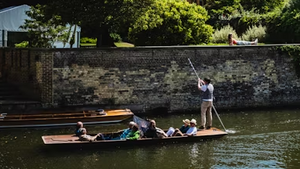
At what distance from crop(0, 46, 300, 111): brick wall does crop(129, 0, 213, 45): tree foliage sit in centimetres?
256

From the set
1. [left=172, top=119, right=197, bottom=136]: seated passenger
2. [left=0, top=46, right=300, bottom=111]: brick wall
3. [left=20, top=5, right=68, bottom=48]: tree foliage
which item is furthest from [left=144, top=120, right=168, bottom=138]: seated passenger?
[left=20, top=5, right=68, bottom=48]: tree foliage

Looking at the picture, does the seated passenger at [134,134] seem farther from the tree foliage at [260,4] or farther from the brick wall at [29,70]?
the tree foliage at [260,4]

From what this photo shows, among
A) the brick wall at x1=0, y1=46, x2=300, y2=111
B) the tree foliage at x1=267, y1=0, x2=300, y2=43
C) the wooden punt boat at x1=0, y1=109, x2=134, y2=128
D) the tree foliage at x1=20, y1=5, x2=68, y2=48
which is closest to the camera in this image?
the wooden punt boat at x1=0, y1=109, x2=134, y2=128

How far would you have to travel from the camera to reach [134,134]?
12.8 m

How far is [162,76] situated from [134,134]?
5.54 m

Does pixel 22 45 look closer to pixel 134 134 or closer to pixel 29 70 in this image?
pixel 29 70

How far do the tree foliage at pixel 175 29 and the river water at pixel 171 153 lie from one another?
6.62 metres

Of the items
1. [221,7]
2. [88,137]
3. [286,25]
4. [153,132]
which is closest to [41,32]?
[88,137]

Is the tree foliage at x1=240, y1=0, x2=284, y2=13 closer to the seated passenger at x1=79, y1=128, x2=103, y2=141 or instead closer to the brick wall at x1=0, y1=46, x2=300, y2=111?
the brick wall at x1=0, y1=46, x2=300, y2=111

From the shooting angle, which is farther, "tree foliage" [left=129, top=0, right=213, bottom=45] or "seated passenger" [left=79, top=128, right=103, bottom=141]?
"tree foliage" [left=129, top=0, right=213, bottom=45]

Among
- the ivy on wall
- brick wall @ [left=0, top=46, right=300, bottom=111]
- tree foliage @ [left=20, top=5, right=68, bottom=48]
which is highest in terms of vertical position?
tree foliage @ [left=20, top=5, right=68, bottom=48]

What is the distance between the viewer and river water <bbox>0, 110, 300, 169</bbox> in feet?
36.3

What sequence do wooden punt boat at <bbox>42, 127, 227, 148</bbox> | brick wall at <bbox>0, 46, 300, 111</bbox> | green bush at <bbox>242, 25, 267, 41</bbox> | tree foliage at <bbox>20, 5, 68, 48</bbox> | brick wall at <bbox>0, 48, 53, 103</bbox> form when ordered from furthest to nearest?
green bush at <bbox>242, 25, 267, 41</bbox> < tree foliage at <bbox>20, 5, 68, 48</bbox> < brick wall at <bbox>0, 46, 300, 111</bbox> < brick wall at <bbox>0, 48, 53, 103</bbox> < wooden punt boat at <bbox>42, 127, 227, 148</bbox>

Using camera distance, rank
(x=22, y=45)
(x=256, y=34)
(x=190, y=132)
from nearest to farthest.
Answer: (x=190, y=132), (x=22, y=45), (x=256, y=34)
